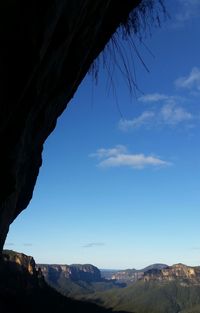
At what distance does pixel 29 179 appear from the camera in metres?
7.41

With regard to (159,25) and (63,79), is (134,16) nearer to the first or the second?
(159,25)

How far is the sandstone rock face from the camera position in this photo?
3570 mm

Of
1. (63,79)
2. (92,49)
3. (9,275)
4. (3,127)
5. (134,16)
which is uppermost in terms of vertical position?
(9,275)

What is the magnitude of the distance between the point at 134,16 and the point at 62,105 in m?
1.55

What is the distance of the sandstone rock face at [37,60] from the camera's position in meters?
3.57

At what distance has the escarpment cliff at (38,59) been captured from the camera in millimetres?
3574

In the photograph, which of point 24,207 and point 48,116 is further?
point 24,207

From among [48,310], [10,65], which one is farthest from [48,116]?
[48,310]

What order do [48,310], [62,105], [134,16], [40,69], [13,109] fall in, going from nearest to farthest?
[13,109], [40,69], [134,16], [62,105], [48,310]

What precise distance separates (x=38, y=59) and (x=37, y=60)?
0.02m

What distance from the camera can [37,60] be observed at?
12.6ft

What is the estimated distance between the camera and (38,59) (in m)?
3.84

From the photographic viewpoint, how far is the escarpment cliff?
3.57 m

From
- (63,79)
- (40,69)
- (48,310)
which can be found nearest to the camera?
(40,69)
